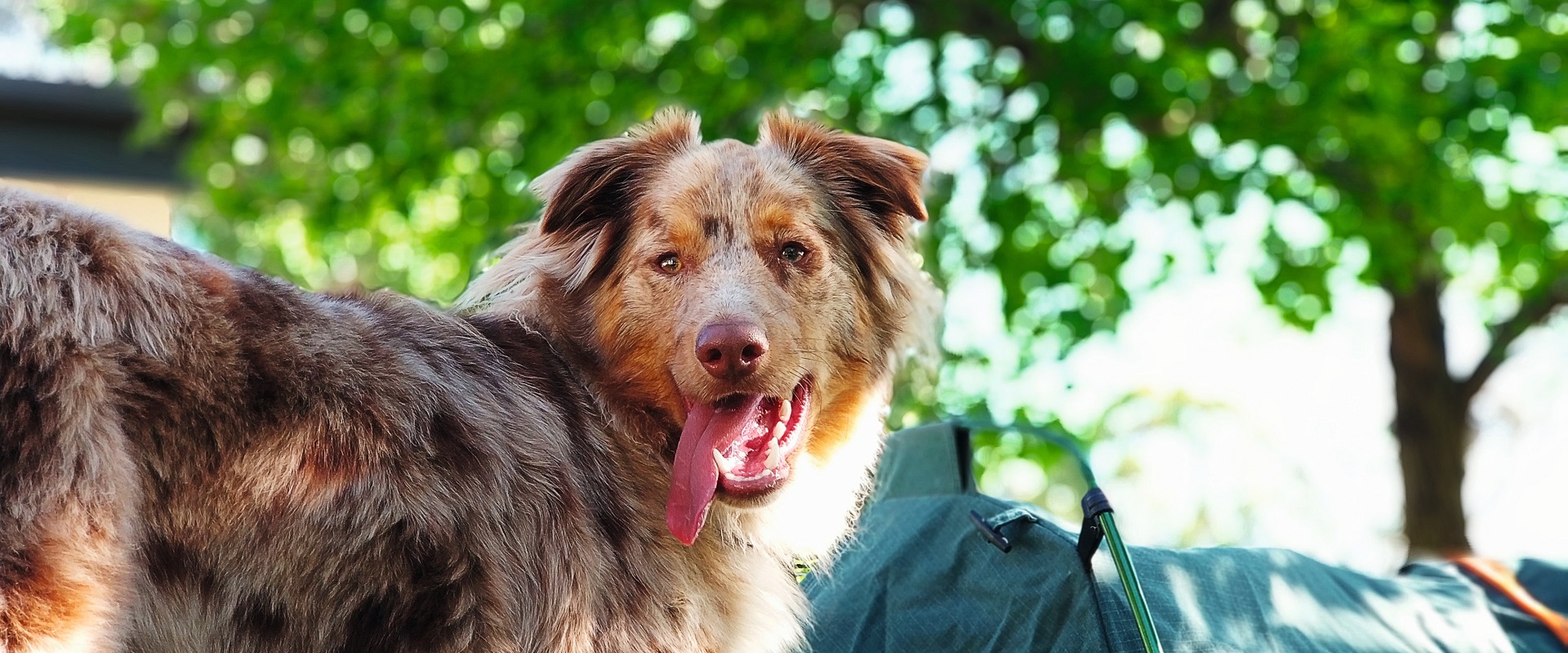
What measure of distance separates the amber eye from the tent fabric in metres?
0.76

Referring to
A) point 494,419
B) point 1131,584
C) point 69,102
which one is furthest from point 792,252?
point 69,102

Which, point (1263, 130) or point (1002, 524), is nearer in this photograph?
point (1002, 524)

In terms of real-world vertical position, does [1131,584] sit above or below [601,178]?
below

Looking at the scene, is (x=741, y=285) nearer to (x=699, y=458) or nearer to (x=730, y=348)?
(x=730, y=348)

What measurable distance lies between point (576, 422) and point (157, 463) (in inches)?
31.3

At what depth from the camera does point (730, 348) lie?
2.42 metres

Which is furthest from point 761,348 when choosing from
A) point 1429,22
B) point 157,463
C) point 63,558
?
point 1429,22

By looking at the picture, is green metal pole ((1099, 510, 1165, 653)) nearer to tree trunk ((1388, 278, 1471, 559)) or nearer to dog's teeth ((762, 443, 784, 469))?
dog's teeth ((762, 443, 784, 469))

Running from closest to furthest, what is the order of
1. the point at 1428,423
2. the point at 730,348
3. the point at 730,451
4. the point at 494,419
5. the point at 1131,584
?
the point at 494,419
the point at 730,348
the point at 730,451
the point at 1131,584
the point at 1428,423

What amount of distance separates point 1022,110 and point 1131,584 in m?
4.87

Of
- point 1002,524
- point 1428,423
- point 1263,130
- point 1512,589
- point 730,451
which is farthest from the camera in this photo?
point 1428,423

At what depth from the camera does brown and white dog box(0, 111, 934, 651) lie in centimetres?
188

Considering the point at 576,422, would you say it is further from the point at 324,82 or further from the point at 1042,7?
the point at 324,82

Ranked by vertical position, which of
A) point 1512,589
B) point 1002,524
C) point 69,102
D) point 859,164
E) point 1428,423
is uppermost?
point 859,164
